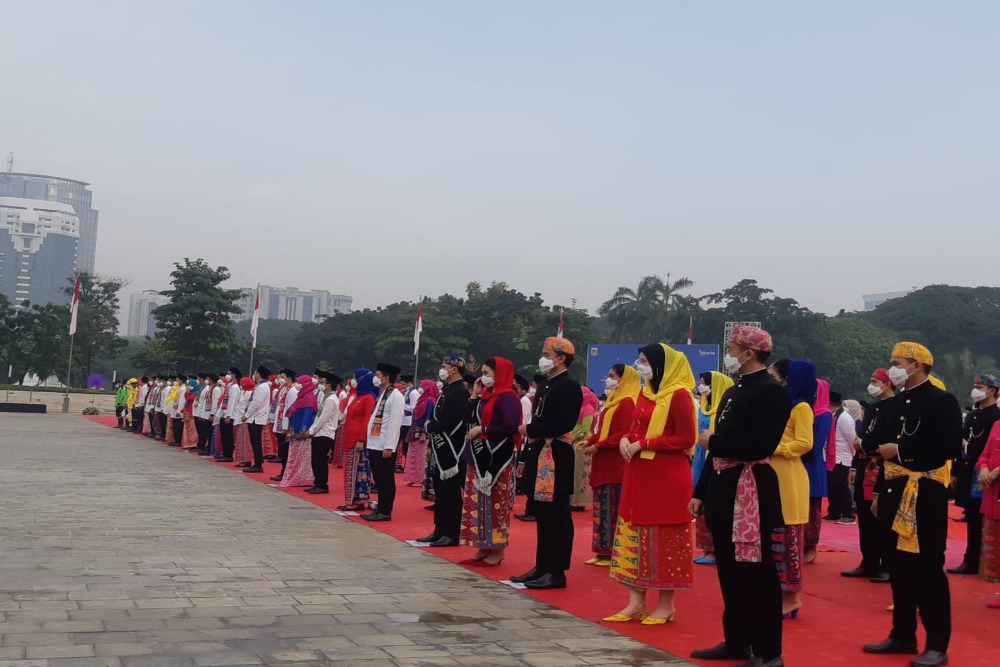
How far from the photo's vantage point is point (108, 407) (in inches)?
1454

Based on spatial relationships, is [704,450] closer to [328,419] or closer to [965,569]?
[965,569]

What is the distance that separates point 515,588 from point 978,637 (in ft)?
8.95

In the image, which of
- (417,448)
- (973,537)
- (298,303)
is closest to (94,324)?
(417,448)

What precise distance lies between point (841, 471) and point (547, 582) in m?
5.58

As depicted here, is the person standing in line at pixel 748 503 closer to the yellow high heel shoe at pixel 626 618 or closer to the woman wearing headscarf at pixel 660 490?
the woman wearing headscarf at pixel 660 490

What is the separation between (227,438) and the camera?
16.1 m

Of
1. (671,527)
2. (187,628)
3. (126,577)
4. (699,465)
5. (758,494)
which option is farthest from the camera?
(699,465)

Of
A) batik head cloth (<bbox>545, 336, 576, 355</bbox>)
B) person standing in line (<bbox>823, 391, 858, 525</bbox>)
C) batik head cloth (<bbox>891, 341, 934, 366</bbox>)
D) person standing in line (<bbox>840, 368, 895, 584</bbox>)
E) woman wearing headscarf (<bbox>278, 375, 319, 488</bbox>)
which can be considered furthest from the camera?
woman wearing headscarf (<bbox>278, 375, 319, 488</bbox>)

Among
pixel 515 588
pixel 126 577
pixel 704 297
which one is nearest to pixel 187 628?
pixel 126 577

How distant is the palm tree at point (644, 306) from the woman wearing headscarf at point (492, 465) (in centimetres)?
4347

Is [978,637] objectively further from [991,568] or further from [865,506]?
[865,506]

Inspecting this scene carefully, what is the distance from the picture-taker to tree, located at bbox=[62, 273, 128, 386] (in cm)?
4647

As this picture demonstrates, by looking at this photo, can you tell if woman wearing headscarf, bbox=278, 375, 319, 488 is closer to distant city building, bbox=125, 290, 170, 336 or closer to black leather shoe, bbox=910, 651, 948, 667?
black leather shoe, bbox=910, 651, 948, 667

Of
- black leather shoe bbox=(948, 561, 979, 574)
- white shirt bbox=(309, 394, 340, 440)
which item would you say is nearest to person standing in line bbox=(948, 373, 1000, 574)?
black leather shoe bbox=(948, 561, 979, 574)
